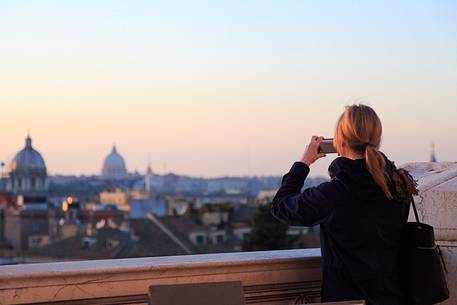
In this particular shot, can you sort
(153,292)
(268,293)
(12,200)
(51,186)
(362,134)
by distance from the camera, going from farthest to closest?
1. (51,186)
2. (12,200)
3. (268,293)
4. (362,134)
5. (153,292)

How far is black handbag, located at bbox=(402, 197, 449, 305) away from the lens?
2553 mm

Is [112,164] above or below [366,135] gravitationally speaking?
below

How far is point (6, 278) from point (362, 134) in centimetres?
112

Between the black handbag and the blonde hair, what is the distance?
183 mm

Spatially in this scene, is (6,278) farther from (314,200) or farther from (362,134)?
(362,134)

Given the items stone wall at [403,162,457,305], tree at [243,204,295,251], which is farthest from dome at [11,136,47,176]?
stone wall at [403,162,457,305]

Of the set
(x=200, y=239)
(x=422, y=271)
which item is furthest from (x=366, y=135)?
(x=200, y=239)

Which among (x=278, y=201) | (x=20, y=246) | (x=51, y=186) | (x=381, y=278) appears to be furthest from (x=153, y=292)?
(x=51, y=186)

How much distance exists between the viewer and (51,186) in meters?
113

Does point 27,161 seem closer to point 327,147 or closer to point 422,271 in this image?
point 327,147

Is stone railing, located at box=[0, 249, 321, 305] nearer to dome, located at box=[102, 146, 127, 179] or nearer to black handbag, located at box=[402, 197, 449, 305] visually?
black handbag, located at box=[402, 197, 449, 305]

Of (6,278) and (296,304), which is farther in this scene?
(296,304)

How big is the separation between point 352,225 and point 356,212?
0.04 m

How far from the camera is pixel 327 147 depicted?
2.67m
